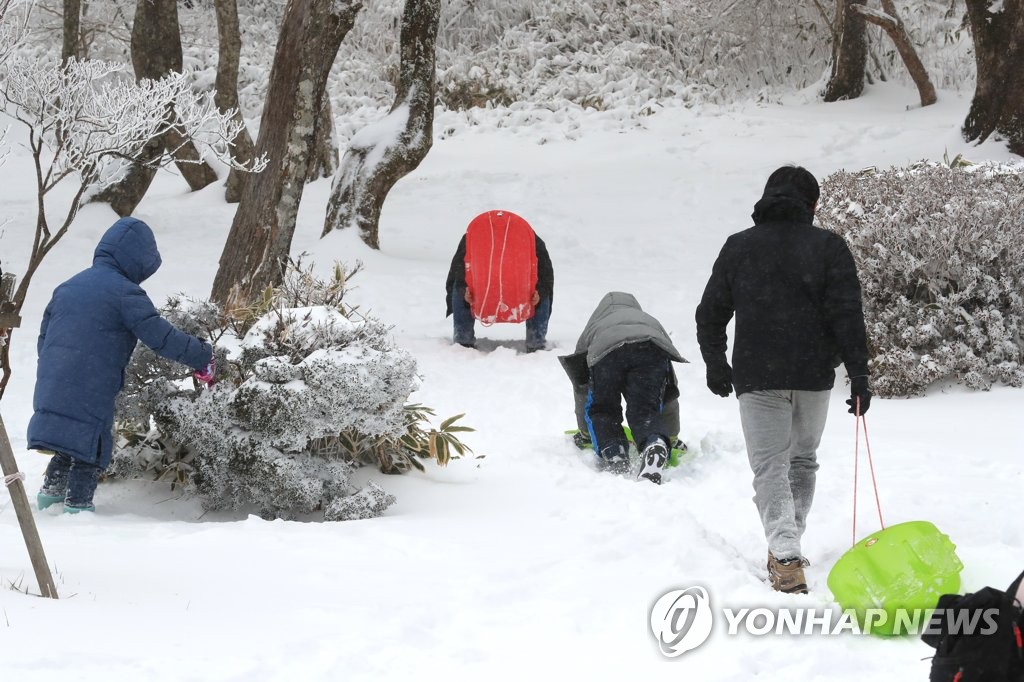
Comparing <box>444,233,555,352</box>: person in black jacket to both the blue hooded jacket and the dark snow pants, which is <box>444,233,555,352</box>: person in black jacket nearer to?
the dark snow pants

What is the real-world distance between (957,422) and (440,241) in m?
8.74

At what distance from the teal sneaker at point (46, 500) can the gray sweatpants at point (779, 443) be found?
3371 mm

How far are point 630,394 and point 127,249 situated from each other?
9.54 ft

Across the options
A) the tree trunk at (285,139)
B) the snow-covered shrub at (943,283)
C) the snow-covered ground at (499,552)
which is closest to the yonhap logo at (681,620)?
the snow-covered ground at (499,552)

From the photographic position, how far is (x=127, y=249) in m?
5.20

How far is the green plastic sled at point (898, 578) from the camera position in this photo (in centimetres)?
350

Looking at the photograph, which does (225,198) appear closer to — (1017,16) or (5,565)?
(1017,16)

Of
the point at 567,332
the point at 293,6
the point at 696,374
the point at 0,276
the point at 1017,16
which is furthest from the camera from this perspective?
the point at 1017,16

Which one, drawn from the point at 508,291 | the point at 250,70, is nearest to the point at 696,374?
the point at 508,291

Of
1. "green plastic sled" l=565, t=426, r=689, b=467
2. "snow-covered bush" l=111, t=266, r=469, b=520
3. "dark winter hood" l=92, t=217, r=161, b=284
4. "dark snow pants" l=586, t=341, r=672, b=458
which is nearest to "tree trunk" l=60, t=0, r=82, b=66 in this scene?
"dark winter hood" l=92, t=217, r=161, b=284

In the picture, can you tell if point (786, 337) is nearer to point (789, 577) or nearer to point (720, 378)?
point (720, 378)

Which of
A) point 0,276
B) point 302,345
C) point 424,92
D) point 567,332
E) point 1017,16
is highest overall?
point 1017,16

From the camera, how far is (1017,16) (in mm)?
11734

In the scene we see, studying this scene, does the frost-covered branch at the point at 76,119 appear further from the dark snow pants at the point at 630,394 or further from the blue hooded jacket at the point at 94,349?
the dark snow pants at the point at 630,394
